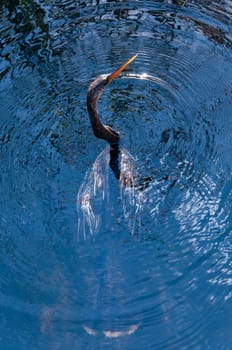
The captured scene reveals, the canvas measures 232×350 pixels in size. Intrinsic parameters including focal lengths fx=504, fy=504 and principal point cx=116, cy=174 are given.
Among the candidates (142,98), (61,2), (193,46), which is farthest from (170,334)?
(61,2)

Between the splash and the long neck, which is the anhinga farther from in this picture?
the splash

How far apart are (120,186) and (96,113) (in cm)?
55

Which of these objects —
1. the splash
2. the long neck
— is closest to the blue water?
the splash

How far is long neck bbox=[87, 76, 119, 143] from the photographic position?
11.2 ft

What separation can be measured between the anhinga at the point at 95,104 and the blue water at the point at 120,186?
0.43ft

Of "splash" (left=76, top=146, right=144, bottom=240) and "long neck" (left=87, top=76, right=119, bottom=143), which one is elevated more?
"long neck" (left=87, top=76, right=119, bottom=143)

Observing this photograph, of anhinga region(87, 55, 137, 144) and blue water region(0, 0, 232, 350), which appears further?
anhinga region(87, 55, 137, 144)

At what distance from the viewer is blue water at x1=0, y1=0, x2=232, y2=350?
3.02 meters

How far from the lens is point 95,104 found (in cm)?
347

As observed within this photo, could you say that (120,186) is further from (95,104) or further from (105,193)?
(95,104)

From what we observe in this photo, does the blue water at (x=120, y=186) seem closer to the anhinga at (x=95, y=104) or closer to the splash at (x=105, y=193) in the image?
the splash at (x=105, y=193)

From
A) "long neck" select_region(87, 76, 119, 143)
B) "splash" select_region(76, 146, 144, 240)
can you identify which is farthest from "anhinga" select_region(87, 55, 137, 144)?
"splash" select_region(76, 146, 144, 240)

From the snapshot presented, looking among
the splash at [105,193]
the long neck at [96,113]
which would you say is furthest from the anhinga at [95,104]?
the splash at [105,193]

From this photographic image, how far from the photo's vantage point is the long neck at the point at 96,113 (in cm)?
343
